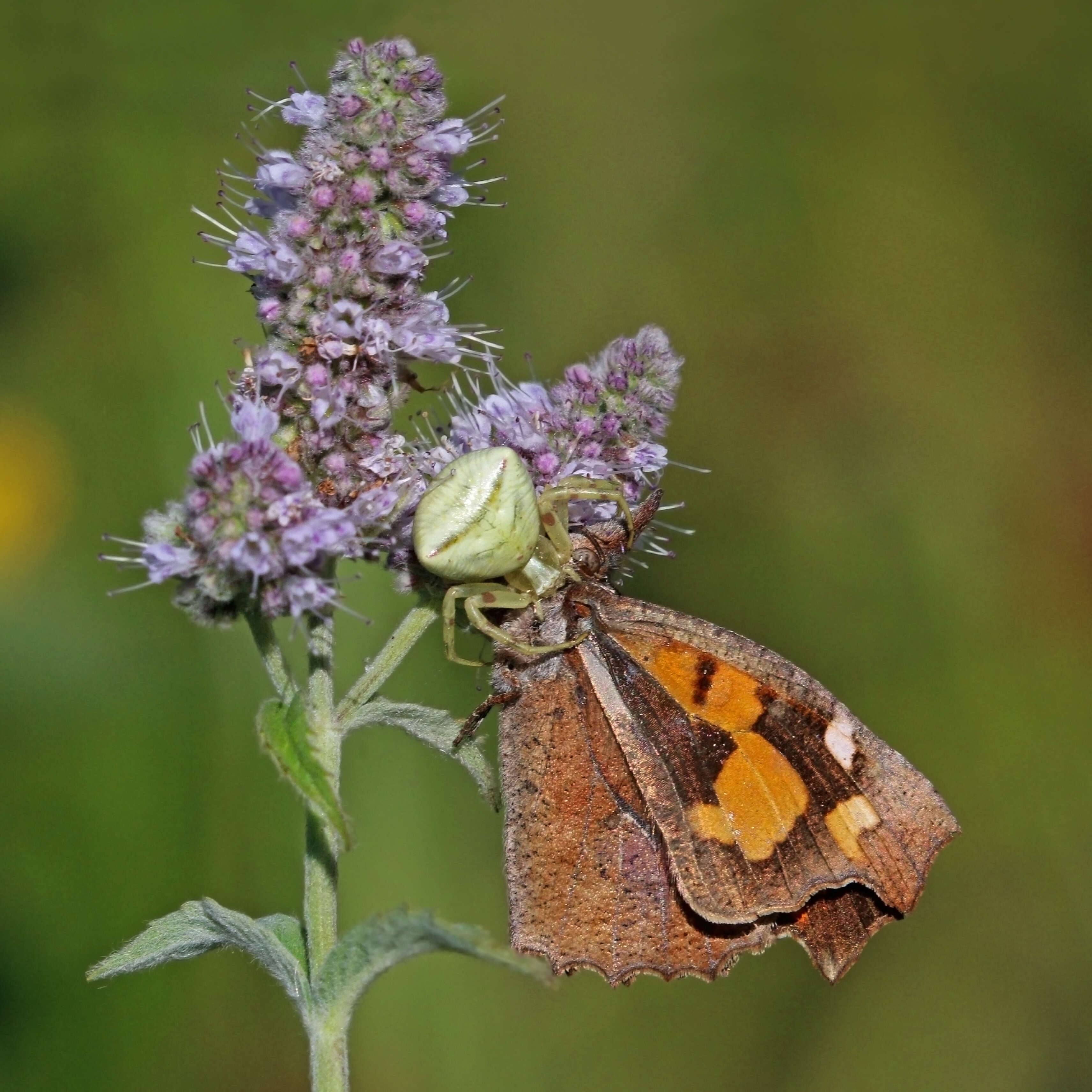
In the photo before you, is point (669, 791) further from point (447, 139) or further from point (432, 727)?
point (447, 139)

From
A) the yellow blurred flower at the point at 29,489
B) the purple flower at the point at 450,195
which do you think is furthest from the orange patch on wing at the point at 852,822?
the yellow blurred flower at the point at 29,489

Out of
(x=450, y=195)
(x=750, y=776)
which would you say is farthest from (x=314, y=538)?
(x=750, y=776)

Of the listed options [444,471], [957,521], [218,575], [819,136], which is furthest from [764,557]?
[218,575]

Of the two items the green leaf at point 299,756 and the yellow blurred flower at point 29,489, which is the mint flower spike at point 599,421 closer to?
the green leaf at point 299,756

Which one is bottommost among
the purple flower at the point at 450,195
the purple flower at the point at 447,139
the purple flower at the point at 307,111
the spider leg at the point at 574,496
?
the spider leg at the point at 574,496

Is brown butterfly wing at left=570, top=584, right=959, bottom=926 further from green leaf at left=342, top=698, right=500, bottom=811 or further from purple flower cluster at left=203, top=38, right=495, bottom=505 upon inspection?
purple flower cluster at left=203, top=38, right=495, bottom=505

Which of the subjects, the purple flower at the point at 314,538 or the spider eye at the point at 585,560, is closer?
the purple flower at the point at 314,538

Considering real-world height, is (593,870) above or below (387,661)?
below

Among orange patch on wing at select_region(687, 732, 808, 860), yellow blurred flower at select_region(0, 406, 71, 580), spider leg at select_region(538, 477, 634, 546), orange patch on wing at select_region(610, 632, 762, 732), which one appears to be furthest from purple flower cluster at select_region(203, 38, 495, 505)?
yellow blurred flower at select_region(0, 406, 71, 580)
